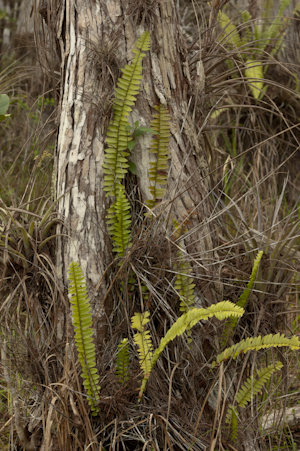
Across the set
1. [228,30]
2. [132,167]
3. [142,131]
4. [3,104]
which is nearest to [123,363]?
[132,167]

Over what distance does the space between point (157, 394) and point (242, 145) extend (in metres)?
3.20

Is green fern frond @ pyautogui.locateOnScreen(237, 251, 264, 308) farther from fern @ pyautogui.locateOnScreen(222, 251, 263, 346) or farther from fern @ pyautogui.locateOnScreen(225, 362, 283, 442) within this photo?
fern @ pyautogui.locateOnScreen(225, 362, 283, 442)

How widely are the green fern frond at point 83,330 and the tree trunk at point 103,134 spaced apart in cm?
21

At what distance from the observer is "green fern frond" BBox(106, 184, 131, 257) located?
1.91 meters

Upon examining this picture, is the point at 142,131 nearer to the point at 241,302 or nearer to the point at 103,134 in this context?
the point at 103,134

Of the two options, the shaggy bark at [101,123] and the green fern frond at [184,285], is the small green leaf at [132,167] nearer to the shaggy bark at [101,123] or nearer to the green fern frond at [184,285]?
the shaggy bark at [101,123]

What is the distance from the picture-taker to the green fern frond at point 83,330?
1.75m

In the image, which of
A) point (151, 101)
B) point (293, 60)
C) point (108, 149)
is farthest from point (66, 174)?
point (293, 60)

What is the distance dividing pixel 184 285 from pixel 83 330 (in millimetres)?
514

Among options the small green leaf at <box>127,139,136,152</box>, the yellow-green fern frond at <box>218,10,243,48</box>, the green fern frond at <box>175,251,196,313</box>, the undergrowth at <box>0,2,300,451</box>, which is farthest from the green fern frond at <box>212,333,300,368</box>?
the yellow-green fern frond at <box>218,10,243,48</box>

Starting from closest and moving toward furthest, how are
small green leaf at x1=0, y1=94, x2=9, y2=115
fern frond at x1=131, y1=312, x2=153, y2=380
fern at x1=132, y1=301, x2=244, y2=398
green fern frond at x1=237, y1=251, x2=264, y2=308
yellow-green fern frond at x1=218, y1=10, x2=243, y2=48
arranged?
fern at x1=132, y1=301, x2=244, y2=398
fern frond at x1=131, y1=312, x2=153, y2=380
green fern frond at x1=237, y1=251, x2=264, y2=308
small green leaf at x1=0, y1=94, x2=9, y2=115
yellow-green fern frond at x1=218, y1=10, x2=243, y2=48

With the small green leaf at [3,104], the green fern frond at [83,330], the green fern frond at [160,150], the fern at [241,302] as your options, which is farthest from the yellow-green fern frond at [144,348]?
the small green leaf at [3,104]

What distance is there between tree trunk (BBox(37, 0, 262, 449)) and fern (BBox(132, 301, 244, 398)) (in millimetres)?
287

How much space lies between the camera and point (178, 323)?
5.49 ft
